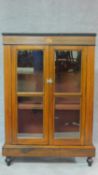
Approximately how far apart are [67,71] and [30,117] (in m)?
0.65

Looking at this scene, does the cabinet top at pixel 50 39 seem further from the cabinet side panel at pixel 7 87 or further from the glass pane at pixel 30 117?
the glass pane at pixel 30 117

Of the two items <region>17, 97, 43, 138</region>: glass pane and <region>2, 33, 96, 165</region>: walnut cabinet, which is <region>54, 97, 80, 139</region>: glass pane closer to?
<region>2, 33, 96, 165</region>: walnut cabinet

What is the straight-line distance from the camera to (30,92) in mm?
2730

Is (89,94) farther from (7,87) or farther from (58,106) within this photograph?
(7,87)

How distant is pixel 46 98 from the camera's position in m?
2.71

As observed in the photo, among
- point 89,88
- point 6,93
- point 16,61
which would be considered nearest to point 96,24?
point 89,88

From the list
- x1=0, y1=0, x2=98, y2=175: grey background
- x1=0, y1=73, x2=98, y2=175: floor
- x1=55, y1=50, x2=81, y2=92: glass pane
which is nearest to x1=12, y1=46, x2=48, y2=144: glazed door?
x1=55, y1=50, x2=81, y2=92: glass pane

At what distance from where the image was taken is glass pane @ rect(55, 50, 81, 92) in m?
2.68

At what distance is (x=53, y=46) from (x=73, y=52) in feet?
0.72

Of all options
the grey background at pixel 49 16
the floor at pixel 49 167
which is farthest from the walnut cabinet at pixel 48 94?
the grey background at pixel 49 16

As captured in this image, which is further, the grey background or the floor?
the grey background

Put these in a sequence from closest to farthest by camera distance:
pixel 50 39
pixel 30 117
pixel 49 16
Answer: pixel 50 39 → pixel 30 117 → pixel 49 16

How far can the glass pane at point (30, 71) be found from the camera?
106 inches

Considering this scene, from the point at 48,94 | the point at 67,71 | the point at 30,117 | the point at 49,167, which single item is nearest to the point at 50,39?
the point at 67,71
